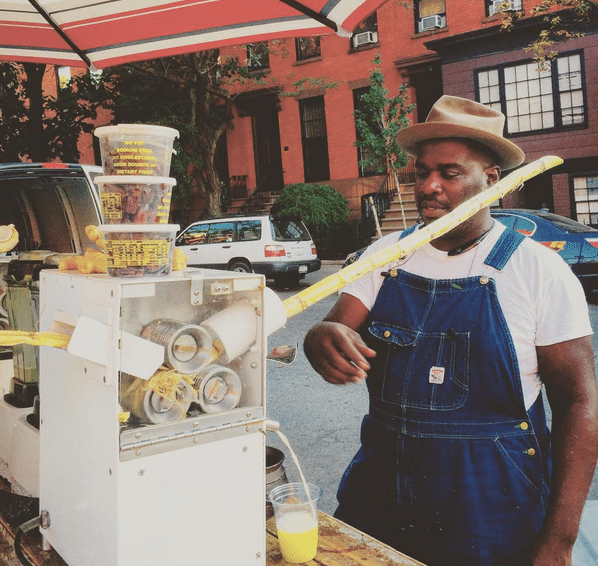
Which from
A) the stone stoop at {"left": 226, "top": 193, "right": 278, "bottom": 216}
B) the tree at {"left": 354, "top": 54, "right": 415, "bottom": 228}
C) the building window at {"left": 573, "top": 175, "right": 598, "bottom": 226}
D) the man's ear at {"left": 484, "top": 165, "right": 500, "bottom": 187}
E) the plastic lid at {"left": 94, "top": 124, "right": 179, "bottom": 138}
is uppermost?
the tree at {"left": 354, "top": 54, "right": 415, "bottom": 228}

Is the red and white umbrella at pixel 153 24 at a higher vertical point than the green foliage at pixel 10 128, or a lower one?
lower

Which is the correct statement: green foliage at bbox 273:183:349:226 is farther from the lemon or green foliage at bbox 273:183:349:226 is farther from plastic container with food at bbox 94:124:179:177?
plastic container with food at bbox 94:124:179:177

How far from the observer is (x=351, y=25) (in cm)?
320

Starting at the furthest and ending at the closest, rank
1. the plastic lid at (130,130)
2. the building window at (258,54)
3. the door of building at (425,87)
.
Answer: the building window at (258,54), the door of building at (425,87), the plastic lid at (130,130)

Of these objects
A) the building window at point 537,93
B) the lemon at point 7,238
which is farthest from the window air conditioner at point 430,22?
the lemon at point 7,238

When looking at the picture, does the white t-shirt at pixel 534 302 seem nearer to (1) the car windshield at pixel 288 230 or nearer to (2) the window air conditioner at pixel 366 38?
(1) the car windshield at pixel 288 230

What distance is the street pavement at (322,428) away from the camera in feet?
10.7

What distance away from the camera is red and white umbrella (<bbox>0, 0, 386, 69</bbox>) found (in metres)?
3.08

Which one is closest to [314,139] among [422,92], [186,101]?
[422,92]

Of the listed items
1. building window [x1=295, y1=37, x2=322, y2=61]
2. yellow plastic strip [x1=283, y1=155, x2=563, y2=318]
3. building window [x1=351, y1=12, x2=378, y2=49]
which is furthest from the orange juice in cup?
building window [x1=295, y1=37, x2=322, y2=61]

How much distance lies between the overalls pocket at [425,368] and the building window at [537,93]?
19.4 meters

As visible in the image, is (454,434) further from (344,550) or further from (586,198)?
(586,198)

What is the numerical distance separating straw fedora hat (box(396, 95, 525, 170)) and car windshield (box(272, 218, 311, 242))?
1312cm

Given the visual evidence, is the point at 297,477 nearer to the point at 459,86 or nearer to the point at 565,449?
the point at 565,449
